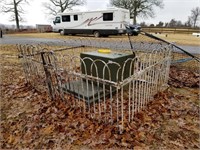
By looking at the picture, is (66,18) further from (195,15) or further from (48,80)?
(195,15)

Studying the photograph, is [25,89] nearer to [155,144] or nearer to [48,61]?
[48,61]

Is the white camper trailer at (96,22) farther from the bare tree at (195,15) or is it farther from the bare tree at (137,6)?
the bare tree at (195,15)

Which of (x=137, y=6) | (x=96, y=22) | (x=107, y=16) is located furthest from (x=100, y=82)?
(x=137, y=6)

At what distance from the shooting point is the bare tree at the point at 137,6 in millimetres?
35156

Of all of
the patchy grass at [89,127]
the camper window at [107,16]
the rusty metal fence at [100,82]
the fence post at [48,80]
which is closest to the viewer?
the patchy grass at [89,127]

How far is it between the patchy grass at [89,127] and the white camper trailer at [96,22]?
15.3 m

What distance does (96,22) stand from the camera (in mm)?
19469

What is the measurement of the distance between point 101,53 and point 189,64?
4.35m

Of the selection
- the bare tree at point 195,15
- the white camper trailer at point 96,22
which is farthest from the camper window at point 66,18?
the bare tree at point 195,15

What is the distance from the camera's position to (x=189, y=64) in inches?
272

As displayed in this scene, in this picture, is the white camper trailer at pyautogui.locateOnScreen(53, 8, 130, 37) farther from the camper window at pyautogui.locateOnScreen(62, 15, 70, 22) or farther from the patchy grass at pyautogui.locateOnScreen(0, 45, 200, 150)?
the patchy grass at pyautogui.locateOnScreen(0, 45, 200, 150)

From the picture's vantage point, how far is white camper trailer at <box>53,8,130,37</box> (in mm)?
18422

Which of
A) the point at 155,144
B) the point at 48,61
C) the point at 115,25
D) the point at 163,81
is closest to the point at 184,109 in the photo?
the point at 163,81

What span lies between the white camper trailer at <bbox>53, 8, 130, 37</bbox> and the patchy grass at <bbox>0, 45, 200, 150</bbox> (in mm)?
15319
